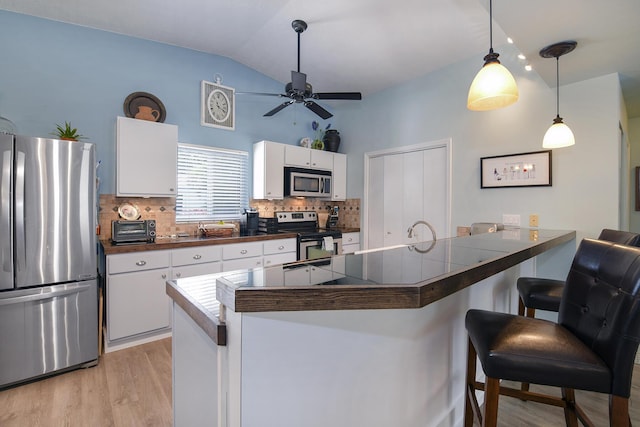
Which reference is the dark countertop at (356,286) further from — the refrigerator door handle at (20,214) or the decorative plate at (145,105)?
the decorative plate at (145,105)

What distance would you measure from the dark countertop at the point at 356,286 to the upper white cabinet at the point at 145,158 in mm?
2031

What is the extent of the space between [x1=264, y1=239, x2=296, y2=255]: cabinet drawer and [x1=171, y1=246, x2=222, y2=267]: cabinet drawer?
580mm

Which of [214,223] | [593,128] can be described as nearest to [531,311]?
[593,128]

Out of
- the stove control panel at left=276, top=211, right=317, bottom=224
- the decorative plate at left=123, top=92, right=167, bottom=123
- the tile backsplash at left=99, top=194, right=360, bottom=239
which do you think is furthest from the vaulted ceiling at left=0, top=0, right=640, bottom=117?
the stove control panel at left=276, top=211, right=317, bottom=224

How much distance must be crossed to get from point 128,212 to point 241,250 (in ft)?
3.87

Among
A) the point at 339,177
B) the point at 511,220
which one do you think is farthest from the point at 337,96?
the point at 511,220

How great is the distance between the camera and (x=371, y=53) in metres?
3.33

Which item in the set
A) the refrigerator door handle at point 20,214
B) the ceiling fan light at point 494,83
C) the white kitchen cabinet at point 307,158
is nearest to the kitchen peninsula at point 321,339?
the ceiling fan light at point 494,83

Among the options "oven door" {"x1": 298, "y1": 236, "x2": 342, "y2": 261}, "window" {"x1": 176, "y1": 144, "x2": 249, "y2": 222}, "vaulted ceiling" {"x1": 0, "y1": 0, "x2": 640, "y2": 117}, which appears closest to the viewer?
"vaulted ceiling" {"x1": 0, "y1": 0, "x2": 640, "y2": 117}

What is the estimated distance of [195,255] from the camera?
9.71ft

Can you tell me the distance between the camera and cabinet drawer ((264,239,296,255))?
3.51 m

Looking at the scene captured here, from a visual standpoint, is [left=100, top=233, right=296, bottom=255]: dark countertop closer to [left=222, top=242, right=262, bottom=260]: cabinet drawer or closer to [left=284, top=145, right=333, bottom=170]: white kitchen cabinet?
[left=222, top=242, right=262, bottom=260]: cabinet drawer

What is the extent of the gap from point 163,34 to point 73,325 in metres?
2.84

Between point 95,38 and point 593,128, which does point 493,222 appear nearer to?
point 593,128
